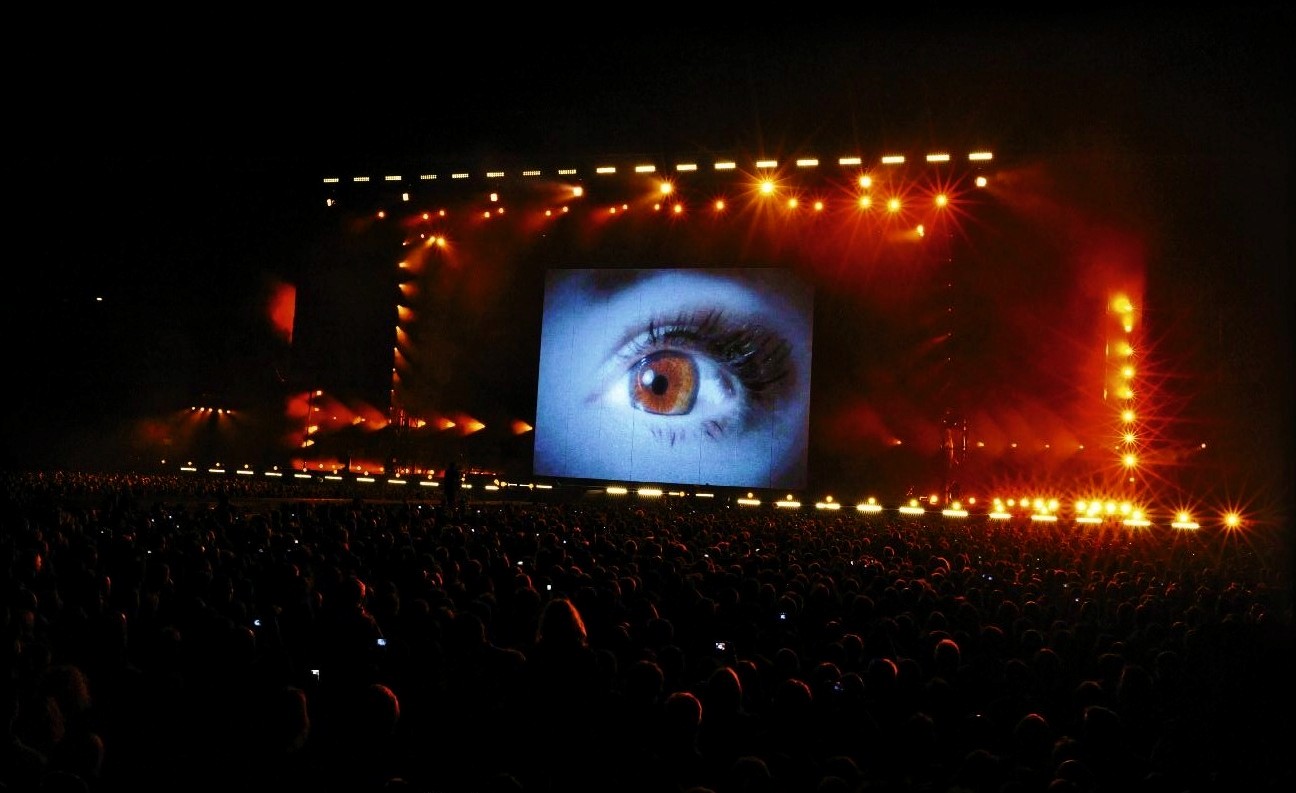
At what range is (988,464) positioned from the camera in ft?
93.9

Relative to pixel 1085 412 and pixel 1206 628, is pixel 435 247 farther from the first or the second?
pixel 1206 628

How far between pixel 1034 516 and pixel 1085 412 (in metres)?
3.90

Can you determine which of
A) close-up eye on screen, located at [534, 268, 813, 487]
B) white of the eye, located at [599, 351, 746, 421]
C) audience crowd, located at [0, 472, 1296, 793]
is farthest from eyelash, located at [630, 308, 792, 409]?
audience crowd, located at [0, 472, 1296, 793]

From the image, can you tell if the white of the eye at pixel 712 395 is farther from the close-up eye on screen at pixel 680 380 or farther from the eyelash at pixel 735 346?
the eyelash at pixel 735 346

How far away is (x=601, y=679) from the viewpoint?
475cm

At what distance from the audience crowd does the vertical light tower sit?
62.2 ft

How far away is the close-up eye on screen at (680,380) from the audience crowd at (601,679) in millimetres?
18183

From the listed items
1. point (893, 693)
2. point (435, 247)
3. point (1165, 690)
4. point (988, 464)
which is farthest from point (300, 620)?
point (435, 247)

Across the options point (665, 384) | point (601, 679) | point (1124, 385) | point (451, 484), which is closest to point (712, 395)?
point (665, 384)

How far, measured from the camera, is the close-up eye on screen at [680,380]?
2780cm

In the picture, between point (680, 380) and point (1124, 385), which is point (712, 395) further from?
point (1124, 385)

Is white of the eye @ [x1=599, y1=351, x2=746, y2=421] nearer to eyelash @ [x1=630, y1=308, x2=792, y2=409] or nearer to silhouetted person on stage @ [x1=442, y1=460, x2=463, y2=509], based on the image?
eyelash @ [x1=630, y1=308, x2=792, y2=409]

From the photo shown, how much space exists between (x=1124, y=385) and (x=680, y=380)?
12035mm

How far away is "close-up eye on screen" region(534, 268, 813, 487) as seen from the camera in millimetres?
27797
